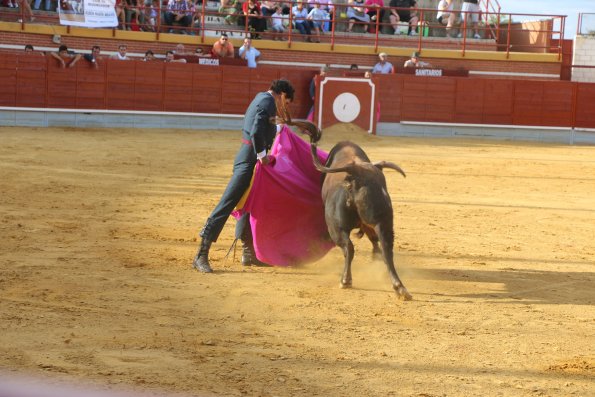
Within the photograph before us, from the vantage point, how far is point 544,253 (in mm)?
7219

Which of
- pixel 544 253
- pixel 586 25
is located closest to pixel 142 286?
pixel 544 253

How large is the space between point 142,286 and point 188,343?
1.29 meters

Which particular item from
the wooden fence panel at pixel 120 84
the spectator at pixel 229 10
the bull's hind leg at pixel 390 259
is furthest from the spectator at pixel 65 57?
the bull's hind leg at pixel 390 259

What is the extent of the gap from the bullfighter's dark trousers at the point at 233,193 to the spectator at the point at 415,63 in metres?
14.5

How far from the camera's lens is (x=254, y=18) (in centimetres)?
2080

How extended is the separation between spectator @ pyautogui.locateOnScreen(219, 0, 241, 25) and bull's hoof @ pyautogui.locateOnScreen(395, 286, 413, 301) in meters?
15.5

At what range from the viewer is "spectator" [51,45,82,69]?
55.1 feet

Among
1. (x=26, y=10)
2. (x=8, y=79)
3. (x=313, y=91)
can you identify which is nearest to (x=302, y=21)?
(x=313, y=91)

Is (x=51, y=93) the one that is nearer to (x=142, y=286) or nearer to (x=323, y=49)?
(x=323, y=49)

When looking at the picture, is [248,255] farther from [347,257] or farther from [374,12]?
[374,12]

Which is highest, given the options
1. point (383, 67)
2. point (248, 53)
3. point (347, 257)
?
point (248, 53)

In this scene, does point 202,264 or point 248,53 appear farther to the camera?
point 248,53

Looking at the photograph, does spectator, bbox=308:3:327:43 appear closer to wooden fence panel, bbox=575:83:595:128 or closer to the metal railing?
the metal railing

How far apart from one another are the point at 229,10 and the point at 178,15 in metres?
1.22
